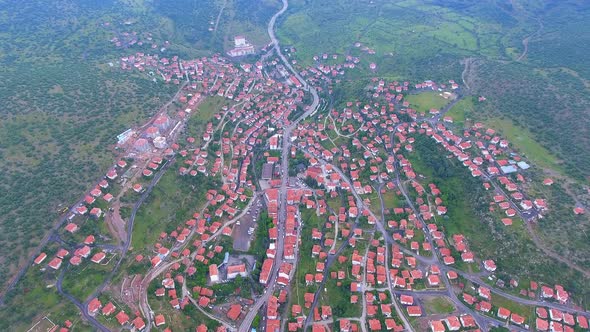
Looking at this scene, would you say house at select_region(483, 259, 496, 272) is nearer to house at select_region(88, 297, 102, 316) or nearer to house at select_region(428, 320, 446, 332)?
house at select_region(428, 320, 446, 332)

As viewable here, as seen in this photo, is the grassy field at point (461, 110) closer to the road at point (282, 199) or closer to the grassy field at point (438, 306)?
the road at point (282, 199)

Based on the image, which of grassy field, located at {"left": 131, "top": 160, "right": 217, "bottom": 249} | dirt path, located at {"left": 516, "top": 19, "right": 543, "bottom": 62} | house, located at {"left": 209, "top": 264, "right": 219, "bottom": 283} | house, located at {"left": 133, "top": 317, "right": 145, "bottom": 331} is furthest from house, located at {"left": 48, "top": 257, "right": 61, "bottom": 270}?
dirt path, located at {"left": 516, "top": 19, "right": 543, "bottom": 62}

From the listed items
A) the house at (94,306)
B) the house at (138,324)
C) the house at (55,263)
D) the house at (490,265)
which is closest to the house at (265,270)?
the house at (138,324)

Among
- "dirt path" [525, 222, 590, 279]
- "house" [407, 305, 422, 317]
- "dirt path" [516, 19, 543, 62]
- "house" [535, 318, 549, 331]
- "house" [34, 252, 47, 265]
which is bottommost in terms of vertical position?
"house" [34, 252, 47, 265]

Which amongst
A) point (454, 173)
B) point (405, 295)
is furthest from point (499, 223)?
point (405, 295)

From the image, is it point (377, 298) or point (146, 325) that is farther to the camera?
point (377, 298)

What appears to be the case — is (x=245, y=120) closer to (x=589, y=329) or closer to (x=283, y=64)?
(x=283, y=64)
